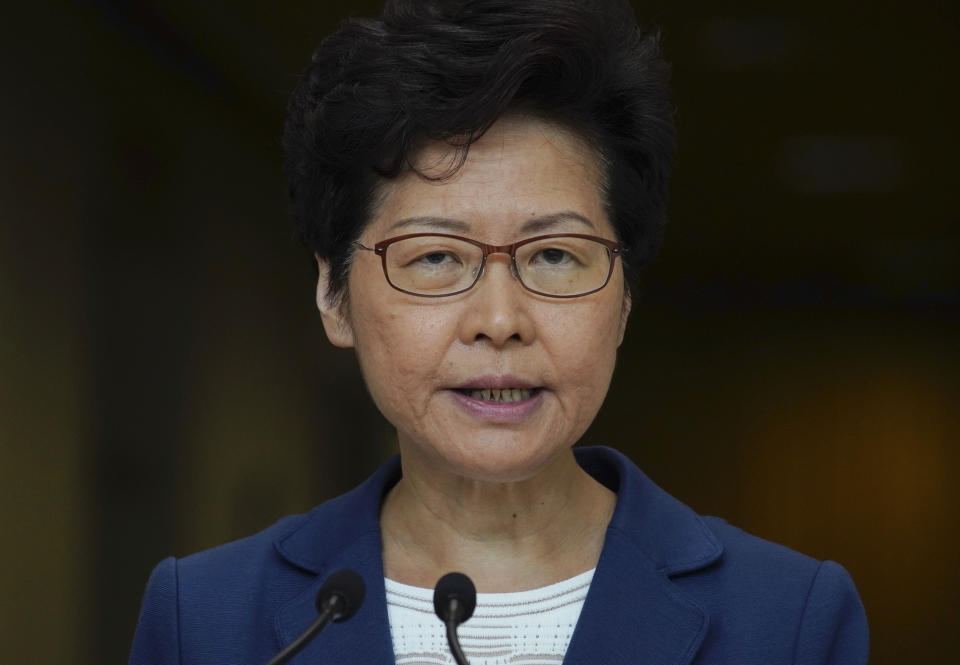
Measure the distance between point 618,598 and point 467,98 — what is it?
60cm

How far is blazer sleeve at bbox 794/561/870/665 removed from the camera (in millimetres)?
1466

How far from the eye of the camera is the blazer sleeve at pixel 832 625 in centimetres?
147

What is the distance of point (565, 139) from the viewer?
1507 mm

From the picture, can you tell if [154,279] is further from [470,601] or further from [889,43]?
[470,601]

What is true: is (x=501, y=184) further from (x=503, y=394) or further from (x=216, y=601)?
(x=216, y=601)

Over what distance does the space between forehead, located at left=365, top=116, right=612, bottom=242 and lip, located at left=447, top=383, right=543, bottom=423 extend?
0.61 ft

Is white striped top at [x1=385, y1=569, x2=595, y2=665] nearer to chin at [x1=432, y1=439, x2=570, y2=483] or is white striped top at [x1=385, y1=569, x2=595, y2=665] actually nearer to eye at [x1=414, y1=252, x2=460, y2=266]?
chin at [x1=432, y1=439, x2=570, y2=483]

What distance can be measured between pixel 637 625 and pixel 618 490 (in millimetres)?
278

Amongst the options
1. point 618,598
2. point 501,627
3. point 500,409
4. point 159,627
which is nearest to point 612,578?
point 618,598

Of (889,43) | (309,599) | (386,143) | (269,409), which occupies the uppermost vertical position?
(889,43)

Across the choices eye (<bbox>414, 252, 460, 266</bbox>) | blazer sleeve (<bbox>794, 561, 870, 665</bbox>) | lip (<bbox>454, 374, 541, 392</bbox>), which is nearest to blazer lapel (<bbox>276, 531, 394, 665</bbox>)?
lip (<bbox>454, 374, 541, 392</bbox>)

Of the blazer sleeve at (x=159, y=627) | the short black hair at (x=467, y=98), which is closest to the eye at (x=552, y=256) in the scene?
the short black hair at (x=467, y=98)

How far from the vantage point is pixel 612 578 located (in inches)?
59.3

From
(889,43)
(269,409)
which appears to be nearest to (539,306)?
(889,43)
